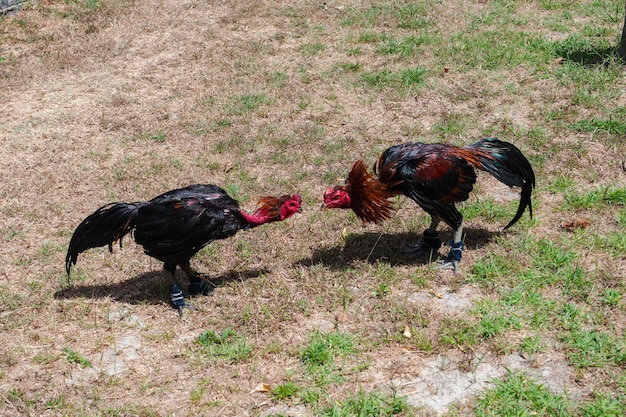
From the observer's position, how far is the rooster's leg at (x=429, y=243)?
5434 millimetres

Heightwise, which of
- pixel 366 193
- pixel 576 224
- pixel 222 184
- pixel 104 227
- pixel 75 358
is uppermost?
pixel 104 227

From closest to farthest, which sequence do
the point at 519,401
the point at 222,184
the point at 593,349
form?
the point at 519,401, the point at 593,349, the point at 222,184

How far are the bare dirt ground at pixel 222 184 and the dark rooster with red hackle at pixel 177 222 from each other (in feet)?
1.72

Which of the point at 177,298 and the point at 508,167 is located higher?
the point at 508,167

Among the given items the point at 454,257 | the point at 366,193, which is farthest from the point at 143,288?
the point at 454,257

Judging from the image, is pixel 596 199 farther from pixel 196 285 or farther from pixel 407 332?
pixel 196 285

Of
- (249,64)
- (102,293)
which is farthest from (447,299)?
(249,64)

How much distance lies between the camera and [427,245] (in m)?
5.48

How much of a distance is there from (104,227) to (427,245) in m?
2.65

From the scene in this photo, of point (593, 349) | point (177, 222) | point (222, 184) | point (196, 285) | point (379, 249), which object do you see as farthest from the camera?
point (222, 184)

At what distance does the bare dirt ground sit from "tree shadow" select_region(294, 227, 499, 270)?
2cm

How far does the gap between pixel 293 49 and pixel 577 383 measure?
6865 millimetres

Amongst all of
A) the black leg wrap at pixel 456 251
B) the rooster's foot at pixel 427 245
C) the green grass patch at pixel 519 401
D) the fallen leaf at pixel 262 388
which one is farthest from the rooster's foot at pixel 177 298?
the green grass patch at pixel 519 401

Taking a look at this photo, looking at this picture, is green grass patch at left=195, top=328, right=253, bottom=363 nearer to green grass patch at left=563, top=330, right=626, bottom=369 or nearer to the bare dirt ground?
the bare dirt ground
